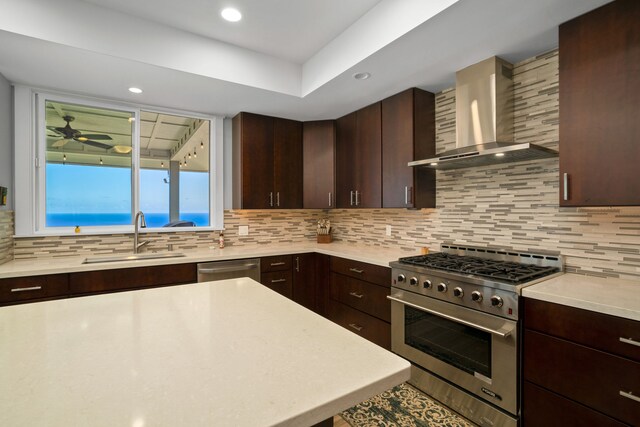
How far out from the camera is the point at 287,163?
11.8 ft

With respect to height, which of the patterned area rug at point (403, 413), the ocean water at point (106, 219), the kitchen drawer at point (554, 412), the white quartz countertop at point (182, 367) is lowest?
the patterned area rug at point (403, 413)

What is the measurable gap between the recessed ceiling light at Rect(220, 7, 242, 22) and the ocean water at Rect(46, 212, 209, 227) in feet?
6.65

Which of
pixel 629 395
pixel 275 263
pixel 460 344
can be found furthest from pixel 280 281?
pixel 629 395

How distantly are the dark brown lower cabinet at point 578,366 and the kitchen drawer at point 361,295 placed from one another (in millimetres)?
1058

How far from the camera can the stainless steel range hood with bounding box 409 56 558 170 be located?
2.16 m

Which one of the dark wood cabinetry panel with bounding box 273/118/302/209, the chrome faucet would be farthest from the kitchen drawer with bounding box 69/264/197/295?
the dark wood cabinetry panel with bounding box 273/118/302/209

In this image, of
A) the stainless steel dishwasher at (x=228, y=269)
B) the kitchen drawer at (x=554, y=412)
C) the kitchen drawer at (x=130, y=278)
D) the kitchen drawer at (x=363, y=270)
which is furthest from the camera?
the stainless steel dishwasher at (x=228, y=269)

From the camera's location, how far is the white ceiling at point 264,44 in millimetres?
1809

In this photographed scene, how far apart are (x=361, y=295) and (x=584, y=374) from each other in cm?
160

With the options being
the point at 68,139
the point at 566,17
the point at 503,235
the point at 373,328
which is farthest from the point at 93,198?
the point at 566,17

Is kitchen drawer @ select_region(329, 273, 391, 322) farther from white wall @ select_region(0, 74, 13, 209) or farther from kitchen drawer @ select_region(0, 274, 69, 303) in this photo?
white wall @ select_region(0, 74, 13, 209)

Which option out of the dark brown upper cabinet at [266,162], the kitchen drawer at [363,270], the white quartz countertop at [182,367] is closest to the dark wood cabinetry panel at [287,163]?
the dark brown upper cabinet at [266,162]

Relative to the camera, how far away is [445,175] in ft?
9.11

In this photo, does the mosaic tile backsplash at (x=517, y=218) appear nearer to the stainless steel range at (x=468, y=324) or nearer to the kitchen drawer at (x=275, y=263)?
the stainless steel range at (x=468, y=324)
